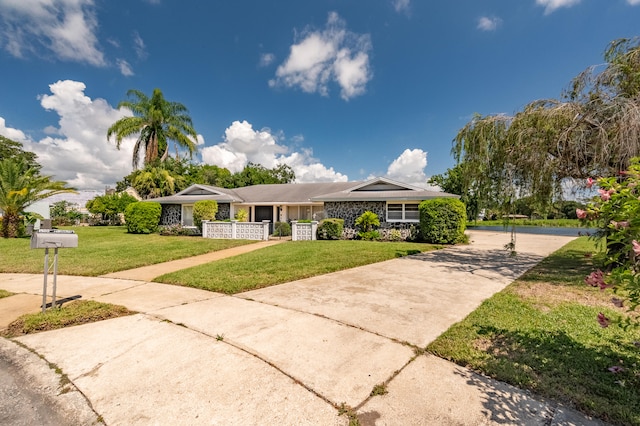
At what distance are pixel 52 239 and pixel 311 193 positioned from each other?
17.9 metres

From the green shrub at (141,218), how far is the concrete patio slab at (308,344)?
699 inches

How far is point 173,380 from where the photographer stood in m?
2.65

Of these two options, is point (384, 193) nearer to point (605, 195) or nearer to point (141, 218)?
point (605, 195)

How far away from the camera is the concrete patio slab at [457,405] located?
2141mm

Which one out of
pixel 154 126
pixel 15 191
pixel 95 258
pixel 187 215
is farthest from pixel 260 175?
pixel 95 258

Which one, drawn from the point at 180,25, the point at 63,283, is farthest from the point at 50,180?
the point at 63,283

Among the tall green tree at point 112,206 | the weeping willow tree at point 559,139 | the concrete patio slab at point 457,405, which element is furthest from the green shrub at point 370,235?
the tall green tree at point 112,206

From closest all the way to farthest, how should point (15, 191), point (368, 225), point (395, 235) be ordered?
point (15, 191) → point (395, 235) → point (368, 225)

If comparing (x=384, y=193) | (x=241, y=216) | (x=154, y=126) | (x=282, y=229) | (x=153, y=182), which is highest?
(x=154, y=126)

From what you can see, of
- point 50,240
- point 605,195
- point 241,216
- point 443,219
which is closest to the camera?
point 605,195

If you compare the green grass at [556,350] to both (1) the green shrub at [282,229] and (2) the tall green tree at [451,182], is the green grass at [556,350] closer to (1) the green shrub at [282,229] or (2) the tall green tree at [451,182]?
(1) the green shrub at [282,229]

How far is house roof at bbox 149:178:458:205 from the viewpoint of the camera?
16.8m

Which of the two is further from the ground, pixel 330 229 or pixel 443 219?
pixel 443 219

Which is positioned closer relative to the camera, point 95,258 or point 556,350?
point 556,350
